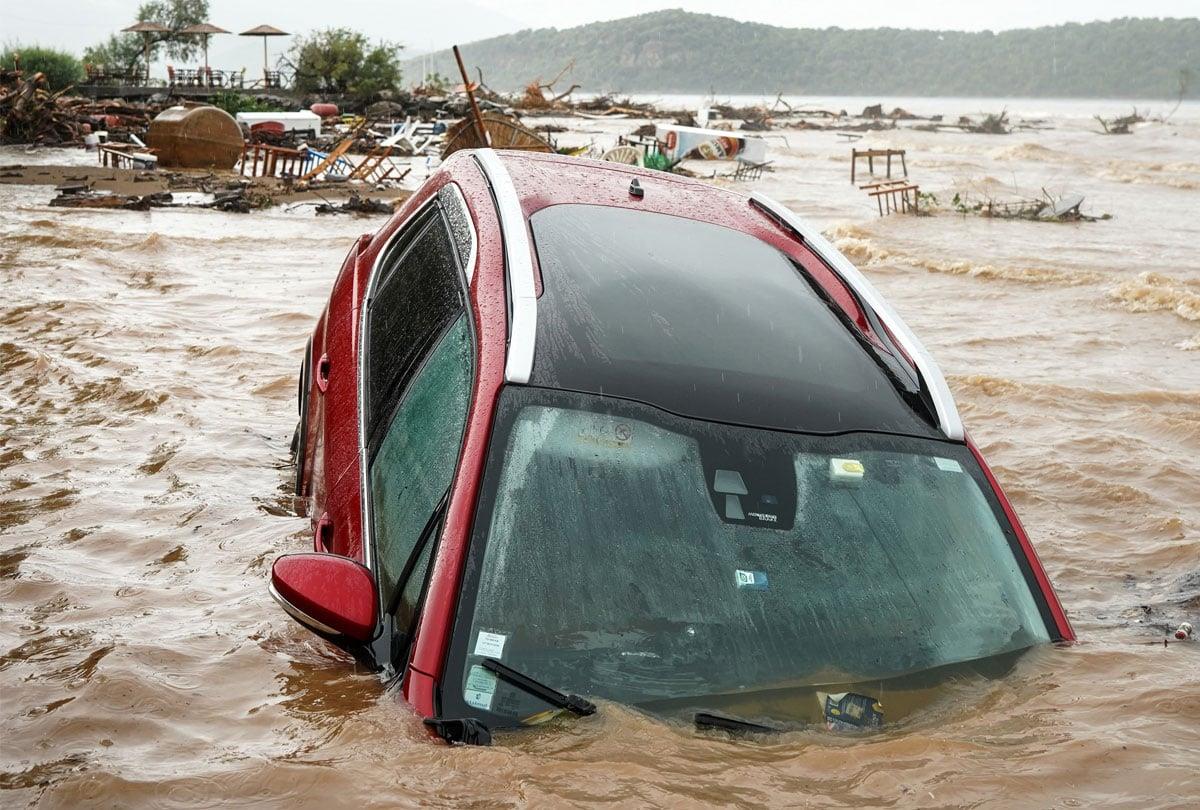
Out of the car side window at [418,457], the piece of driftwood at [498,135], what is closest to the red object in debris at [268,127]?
the piece of driftwood at [498,135]

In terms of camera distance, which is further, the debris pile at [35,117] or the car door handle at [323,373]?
the debris pile at [35,117]

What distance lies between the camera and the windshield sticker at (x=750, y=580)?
3154 millimetres

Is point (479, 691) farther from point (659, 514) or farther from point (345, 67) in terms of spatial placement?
point (345, 67)

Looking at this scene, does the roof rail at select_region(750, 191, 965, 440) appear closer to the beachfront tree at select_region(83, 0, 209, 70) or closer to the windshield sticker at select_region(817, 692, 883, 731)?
the windshield sticker at select_region(817, 692, 883, 731)

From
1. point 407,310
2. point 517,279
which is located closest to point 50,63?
point 407,310

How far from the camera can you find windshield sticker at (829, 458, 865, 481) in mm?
3340

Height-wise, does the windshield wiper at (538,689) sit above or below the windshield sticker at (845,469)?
below

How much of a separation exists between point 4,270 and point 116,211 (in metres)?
7.07

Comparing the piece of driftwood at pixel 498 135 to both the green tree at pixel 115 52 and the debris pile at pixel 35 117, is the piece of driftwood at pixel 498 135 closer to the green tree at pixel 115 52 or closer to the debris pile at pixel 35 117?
the debris pile at pixel 35 117

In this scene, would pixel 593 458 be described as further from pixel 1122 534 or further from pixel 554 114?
pixel 554 114

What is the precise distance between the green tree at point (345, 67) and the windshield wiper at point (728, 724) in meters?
60.0

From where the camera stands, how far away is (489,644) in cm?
291

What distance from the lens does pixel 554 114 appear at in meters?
78.5

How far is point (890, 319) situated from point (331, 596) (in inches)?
76.7
